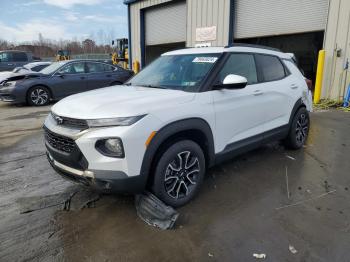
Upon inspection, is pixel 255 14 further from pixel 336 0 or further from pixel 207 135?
pixel 207 135

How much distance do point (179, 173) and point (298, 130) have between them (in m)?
2.82

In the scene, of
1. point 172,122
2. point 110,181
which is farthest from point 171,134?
point 110,181

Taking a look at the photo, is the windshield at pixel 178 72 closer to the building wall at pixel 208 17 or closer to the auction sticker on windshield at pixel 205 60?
the auction sticker on windshield at pixel 205 60

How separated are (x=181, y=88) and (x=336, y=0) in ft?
24.5

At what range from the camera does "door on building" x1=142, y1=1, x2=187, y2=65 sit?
46.2 ft

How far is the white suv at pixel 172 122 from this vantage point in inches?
103

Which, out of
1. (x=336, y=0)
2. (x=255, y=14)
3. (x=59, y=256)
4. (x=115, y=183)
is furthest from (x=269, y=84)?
(x=255, y=14)

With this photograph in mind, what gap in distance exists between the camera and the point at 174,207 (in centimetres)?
313

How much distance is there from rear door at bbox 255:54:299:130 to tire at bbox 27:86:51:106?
7.84 meters

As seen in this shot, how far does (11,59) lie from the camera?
17406 millimetres

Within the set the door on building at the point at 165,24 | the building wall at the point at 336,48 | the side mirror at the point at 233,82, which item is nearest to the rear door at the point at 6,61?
the door on building at the point at 165,24

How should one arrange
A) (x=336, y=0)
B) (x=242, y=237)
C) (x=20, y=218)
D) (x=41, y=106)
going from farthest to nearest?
(x=41, y=106)
(x=336, y=0)
(x=20, y=218)
(x=242, y=237)

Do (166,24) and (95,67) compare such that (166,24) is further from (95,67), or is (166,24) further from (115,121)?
(115,121)

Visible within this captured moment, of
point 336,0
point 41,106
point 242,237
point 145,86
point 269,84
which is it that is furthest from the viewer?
point 41,106
